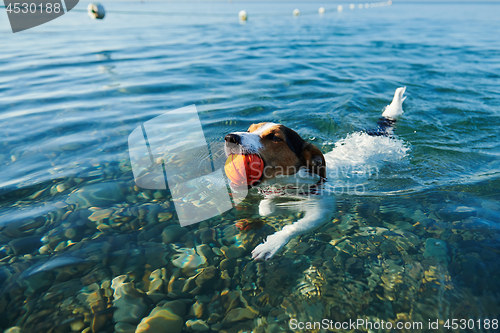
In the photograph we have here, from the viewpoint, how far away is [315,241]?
311 centimetres

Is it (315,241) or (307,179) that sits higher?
(307,179)

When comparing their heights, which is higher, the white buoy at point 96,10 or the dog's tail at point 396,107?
the white buoy at point 96,10

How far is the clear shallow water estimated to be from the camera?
8.25ft

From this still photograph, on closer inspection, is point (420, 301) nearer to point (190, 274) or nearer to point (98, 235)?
point (190, 274)

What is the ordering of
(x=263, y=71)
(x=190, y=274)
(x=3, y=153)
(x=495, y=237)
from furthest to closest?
(x=263, y=71)
(x=3, y=153)
(x=495, y=237)
(x=190, y=274)

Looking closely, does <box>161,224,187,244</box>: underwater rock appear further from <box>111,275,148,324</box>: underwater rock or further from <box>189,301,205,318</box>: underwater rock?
<box>189,301,205,318</box>: underwater rock

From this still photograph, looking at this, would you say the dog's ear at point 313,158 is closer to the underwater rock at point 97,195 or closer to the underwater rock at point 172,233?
the underwater rock at point 172,233

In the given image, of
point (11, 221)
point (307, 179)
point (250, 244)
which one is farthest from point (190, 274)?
point (11, 221)

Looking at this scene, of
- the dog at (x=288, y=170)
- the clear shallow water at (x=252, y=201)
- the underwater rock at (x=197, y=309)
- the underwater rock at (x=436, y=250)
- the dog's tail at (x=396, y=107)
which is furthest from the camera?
the dog's tail at (x=396, y=107)

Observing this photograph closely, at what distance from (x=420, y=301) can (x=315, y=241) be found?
0.99 m

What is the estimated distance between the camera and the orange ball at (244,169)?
339 centimetres

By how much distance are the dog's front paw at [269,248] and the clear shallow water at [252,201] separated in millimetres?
82

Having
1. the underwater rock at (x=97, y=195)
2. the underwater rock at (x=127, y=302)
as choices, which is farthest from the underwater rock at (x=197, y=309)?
the underwater rock at (x=97, y=195)

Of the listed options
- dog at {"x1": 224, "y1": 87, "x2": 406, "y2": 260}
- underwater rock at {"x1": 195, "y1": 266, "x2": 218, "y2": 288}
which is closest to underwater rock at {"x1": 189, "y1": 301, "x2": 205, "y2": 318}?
underwater rock at {"x1": 195, "y1": 266, "x2": 218, "y2": 288}
